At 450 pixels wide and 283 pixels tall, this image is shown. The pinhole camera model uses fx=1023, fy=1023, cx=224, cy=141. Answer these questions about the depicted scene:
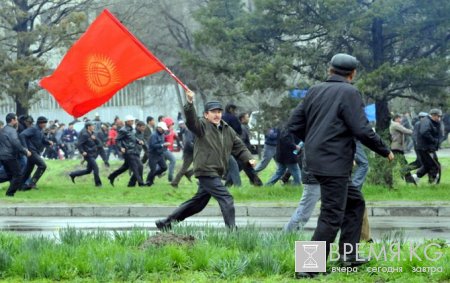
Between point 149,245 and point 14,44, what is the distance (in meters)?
24.8

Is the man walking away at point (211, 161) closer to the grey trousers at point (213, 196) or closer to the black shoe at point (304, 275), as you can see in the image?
the grey trousers at point (213, 196)

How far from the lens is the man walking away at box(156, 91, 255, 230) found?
11.0 m

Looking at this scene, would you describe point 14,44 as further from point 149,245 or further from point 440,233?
point 149,245

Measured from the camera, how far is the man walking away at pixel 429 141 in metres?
21.1

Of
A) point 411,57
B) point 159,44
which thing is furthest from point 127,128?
point 159,44

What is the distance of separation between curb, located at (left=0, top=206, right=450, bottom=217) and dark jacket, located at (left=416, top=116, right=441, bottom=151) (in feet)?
16.0

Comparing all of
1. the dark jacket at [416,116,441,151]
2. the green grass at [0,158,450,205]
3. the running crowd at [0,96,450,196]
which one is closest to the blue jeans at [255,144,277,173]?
the running crowd at [0,96,450,196]

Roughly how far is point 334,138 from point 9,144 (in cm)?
1345

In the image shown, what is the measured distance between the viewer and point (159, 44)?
47375mm

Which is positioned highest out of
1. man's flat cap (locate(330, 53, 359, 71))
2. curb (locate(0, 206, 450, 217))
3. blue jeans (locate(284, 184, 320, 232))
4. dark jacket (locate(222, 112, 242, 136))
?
man's flat cap (locate(330, 53, 359, 71))

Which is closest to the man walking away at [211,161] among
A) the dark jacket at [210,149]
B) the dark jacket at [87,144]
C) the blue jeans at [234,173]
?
the dark jacket at [210,149]

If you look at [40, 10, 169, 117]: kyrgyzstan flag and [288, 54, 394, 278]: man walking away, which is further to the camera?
[40, 10, 169, 117]: kyrgyzstan flag

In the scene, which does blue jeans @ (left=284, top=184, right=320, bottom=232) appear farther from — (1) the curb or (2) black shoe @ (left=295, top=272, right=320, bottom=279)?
(1) the curb

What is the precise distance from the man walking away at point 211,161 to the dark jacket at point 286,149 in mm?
8502
